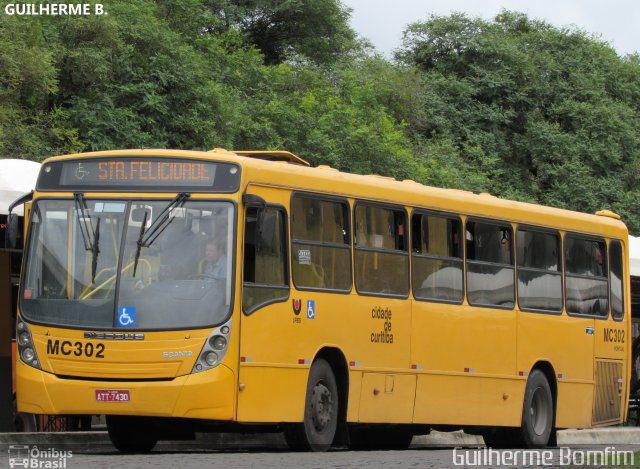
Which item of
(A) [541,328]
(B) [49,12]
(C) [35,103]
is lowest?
(A) [541,328]

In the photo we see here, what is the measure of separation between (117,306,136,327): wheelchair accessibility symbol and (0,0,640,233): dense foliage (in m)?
11.2

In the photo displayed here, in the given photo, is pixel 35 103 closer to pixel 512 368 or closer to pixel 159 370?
pixel 512 368

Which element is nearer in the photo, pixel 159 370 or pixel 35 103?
pixel 159 370

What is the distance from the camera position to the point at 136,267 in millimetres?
13547

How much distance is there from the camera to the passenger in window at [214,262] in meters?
13.5

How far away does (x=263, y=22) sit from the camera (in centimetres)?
4856

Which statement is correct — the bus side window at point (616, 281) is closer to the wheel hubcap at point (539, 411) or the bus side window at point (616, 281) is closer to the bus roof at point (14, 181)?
the wheel hubcap at point (539, 411)

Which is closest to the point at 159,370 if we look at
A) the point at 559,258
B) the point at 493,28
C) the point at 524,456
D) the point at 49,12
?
the point at 524,456

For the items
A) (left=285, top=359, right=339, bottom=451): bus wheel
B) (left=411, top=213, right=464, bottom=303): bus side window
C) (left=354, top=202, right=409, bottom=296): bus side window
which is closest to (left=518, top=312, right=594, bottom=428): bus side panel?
(left=411, top=213, right=464, bottom=303): bus side window

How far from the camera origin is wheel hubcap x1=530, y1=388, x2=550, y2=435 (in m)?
19.0

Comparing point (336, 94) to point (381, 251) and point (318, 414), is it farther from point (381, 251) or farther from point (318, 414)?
point (318, 414)

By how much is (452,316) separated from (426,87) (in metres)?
34.3

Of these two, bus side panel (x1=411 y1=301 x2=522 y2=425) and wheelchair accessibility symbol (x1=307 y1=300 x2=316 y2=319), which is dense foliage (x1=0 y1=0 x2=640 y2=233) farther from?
wheelchair accessibility symbol (x1=307 y1=300 x2=316 y2=319)

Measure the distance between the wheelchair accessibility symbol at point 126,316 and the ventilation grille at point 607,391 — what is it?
28.5 feet
